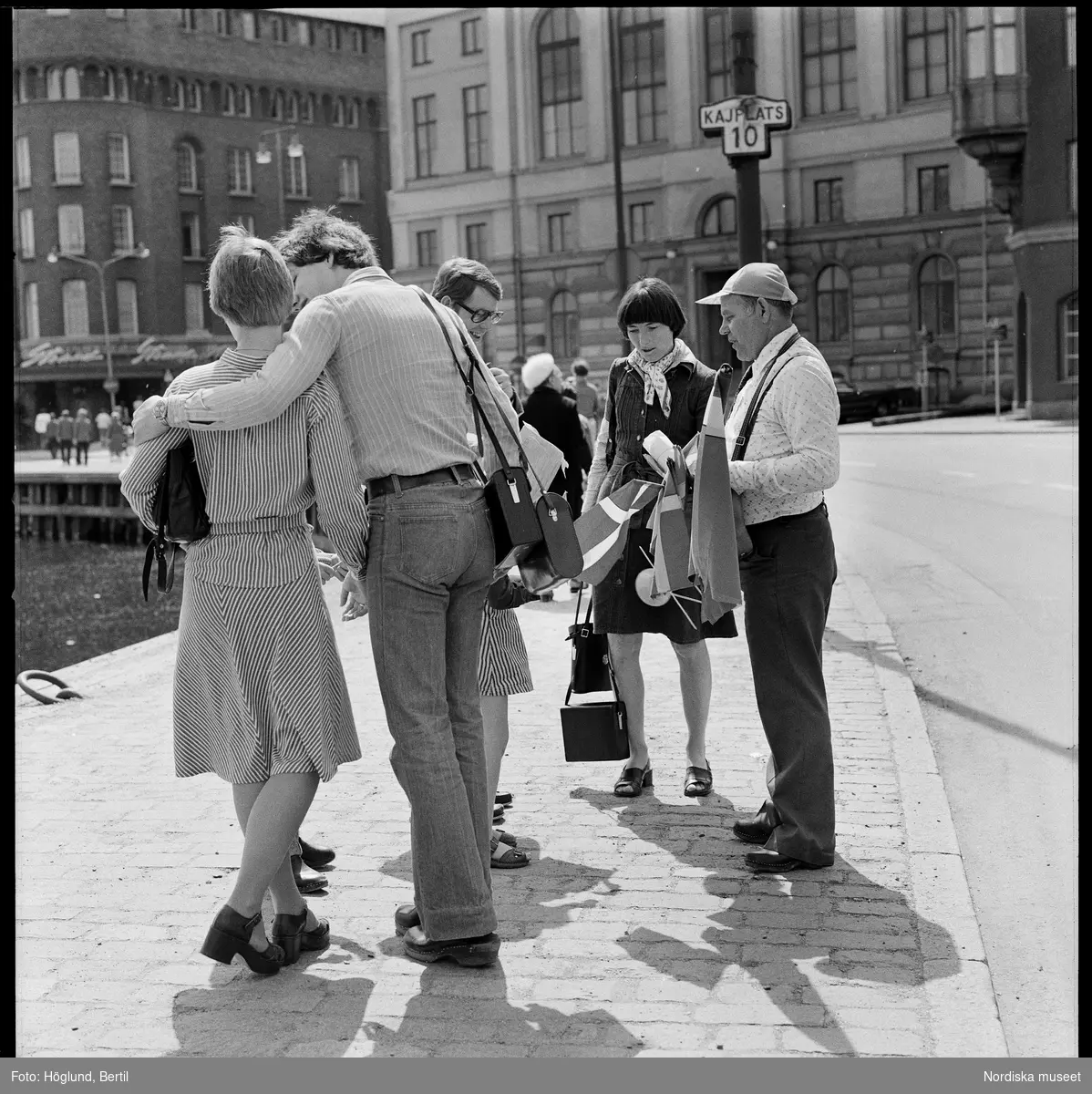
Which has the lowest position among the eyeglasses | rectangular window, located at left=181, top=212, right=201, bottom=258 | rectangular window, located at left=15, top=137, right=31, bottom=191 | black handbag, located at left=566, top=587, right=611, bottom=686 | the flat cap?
black handbag, located at left=566, top=587, right=611, bottom=686

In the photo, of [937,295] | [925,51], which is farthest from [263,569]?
[937,295]

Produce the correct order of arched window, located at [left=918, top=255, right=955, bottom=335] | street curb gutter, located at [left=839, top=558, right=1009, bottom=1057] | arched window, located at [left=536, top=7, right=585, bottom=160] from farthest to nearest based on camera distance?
arched window, located at [left=918, top=255, right=955, bottom=335]
arched window, located at [left=536, top=7, right=585, bottom=160]
street curb gutter, located at [left=839, top=558, right=1009, bottom=1057]

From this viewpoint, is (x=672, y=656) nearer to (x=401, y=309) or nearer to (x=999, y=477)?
(x=401, y=309)

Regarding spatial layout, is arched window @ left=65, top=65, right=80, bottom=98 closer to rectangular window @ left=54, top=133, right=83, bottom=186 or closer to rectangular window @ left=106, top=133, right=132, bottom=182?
rectangular window @ left=54, top=133, right=83, bottom=186

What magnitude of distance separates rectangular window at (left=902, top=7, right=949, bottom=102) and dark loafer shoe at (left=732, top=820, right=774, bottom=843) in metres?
3.63

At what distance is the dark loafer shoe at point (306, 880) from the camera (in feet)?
15.0

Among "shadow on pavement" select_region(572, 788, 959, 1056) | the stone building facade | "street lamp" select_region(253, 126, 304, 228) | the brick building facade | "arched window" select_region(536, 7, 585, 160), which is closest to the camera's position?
"shadow on pavement" select_region(572, 788, 959, 1056)

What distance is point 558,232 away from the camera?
27891 millimetres

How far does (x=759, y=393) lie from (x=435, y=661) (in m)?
1.53

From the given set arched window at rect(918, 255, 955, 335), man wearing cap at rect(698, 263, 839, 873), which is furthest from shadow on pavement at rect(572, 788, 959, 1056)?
arched window at rect(918, 255, 955, 335)

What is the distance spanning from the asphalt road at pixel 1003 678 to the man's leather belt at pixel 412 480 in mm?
1942

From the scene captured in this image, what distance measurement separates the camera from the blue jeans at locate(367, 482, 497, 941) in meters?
3.76

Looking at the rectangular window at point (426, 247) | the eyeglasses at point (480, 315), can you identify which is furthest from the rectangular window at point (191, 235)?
the eyeglasses at point (480, 315)

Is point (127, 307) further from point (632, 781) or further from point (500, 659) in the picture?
point (500, 659)
